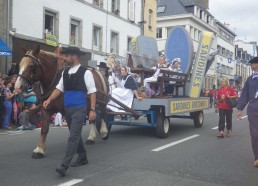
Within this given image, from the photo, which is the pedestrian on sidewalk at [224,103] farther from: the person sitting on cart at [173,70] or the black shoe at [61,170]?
the black shoe at [61,170]

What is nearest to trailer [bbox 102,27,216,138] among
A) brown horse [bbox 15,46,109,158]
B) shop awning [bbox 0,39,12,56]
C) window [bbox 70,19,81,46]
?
brown horse [bbox 15,46,109,158]

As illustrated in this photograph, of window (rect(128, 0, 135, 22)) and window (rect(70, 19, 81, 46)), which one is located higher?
window (rect(128, 0, 135, 22))

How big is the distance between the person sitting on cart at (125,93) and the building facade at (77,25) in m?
9.50

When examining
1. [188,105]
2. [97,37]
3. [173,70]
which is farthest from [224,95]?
[97,37]

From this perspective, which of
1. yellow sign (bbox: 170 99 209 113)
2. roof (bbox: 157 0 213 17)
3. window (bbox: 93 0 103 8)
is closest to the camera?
yellow sign (bbox: 170 99 209 113)

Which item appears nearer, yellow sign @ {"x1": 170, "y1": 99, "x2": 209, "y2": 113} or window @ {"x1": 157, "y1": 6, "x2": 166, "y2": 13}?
yellow sign @ {"x1": 170, "y1": 99, "x2": 209, "y2": 113}

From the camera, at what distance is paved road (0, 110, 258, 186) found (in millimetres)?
5438

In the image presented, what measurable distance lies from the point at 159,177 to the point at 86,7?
66.5 feet

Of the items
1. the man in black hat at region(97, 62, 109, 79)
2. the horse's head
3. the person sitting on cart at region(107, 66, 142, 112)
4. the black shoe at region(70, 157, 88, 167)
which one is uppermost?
the man in black hat at region(97, 62, 109, 79)

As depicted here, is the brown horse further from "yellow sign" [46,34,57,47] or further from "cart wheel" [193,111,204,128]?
"yellow sign" [46,34,57,47]

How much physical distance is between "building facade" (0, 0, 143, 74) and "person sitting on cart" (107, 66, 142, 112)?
950 cm

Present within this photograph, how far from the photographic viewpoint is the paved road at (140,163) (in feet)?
17.8

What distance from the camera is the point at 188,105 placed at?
10781 millimetres

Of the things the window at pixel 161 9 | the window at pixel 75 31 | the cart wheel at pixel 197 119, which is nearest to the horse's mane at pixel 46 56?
the cart wheel at pixel 197 119
